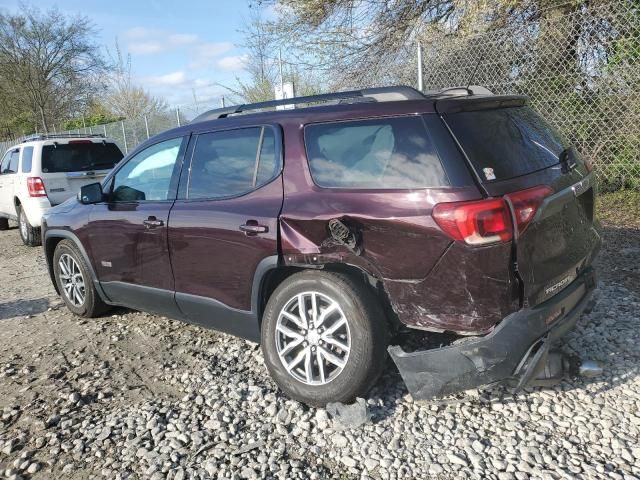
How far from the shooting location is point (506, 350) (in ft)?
8.75

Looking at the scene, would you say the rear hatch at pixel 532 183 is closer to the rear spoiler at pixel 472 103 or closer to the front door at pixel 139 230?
the rear spoiler at pixel 472 103

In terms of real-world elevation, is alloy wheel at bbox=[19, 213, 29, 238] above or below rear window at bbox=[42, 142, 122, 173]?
below

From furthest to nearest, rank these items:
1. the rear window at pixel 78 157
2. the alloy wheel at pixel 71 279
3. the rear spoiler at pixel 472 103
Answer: the rear window at pixel 78 157, the alloy wheel at pixel 71 279, the rear spoiler at pixel 472 103

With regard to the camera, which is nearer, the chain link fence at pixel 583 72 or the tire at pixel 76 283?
the tire at pixel 76 283

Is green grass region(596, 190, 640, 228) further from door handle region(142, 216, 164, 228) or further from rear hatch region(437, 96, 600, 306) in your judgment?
door handle region(142, 216, 164, 228)

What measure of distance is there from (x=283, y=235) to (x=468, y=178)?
114 cm

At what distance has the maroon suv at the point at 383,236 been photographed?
8.81 ft

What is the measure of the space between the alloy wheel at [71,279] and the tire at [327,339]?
2.59m

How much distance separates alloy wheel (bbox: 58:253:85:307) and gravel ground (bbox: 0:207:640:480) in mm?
857

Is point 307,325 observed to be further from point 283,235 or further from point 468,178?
point 468,178

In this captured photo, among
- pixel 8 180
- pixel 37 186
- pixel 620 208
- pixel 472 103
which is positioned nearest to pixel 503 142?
pixel 472 103

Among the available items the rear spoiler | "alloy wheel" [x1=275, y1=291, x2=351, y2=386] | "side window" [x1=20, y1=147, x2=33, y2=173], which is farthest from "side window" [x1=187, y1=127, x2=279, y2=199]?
"side window" [x1=20, y1=147, x2=33, y2=173]

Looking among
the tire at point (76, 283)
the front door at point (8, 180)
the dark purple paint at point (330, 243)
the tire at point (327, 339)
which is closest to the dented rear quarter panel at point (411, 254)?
the dark purple paint at point (330, 243)

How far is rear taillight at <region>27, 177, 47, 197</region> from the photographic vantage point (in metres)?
8.62
